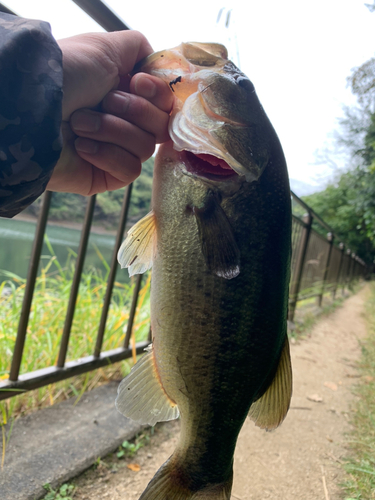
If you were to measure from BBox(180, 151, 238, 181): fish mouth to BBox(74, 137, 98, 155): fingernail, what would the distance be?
0.29m

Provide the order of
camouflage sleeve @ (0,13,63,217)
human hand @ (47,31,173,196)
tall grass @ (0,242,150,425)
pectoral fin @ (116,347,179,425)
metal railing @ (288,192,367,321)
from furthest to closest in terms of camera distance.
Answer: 1. metal railing @ (288,192,367,321)
2. tall grass @ (0,242,150,425)
3. pectoral fin @ (116,347,179,425)
4. human hand @ (47,31,173,196)
5. camouflage sleeve @ (0,13,63,217)

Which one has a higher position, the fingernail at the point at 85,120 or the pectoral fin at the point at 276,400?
the fingernail at the point at 85,120

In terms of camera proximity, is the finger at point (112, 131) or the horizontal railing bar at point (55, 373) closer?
the finger at point (112, 131)

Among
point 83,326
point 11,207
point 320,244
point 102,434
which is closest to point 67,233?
point 320,244

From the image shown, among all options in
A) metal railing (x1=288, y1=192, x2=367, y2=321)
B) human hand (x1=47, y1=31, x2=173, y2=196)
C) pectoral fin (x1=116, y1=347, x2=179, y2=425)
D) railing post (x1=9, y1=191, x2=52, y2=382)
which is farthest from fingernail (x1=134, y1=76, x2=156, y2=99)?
metal railing (x1=288, y1=192, x2=367, y2=321)

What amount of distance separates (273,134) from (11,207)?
892 mm

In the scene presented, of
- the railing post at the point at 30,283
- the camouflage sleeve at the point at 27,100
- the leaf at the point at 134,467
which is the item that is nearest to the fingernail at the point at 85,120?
the camouflage sleeve at the point at 27,100

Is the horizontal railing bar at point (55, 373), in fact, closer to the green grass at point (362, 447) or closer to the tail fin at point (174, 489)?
the tail fin at point (174, 489)

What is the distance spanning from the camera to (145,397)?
1.20m

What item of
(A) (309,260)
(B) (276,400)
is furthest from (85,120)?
(A) (309,260)

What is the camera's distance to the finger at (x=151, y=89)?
108 cm

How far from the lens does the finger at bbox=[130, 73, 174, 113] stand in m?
1.08

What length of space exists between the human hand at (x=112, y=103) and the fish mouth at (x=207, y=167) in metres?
0.13

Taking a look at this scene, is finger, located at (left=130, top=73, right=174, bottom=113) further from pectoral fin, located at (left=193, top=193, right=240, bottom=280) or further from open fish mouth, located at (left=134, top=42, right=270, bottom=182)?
pectoral fin, located at (left=193, top=193, right=240, bottom=280)
